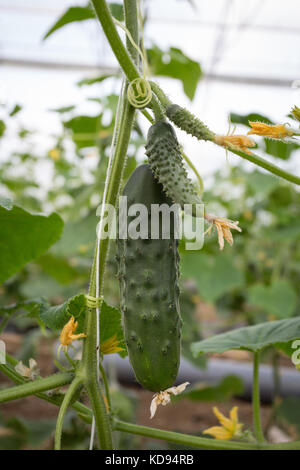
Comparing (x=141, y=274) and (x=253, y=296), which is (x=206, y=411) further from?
(x=141, y=274)

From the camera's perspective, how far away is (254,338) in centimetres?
92

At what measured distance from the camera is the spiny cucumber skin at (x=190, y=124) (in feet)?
1.85

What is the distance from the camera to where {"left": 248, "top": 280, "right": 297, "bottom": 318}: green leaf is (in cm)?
201

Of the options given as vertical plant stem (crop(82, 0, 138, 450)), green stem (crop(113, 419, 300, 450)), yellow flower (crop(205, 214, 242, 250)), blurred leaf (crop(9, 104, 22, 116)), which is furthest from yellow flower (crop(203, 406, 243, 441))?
blurred leaf (crop(9, 104, 22, 116))

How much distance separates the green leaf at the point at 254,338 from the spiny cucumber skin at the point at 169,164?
1.26 ft

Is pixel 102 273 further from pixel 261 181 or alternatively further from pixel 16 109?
pixel 261 181

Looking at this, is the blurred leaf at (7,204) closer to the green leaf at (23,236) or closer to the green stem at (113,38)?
the green leaf at (23,236)

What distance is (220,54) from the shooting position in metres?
5.47

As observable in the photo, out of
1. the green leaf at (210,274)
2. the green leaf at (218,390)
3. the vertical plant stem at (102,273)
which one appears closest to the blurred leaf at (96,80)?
the vertical plant stem at (102,273)

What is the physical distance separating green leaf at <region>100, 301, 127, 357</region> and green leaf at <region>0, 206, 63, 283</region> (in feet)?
0.72

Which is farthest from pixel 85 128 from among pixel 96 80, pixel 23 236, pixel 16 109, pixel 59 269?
pixel 23 236

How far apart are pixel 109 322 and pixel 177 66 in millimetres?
961

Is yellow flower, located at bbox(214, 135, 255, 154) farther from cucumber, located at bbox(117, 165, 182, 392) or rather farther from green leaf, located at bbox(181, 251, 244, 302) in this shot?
green leaf, located at bbox(181, 251, 244, 302)
